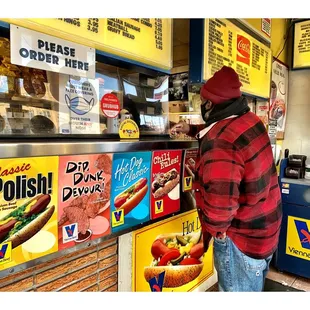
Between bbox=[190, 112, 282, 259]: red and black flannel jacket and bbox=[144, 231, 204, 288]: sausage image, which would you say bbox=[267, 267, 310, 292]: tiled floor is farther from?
bbox=[190, 112, 282, 259]: red and black flannel jacket

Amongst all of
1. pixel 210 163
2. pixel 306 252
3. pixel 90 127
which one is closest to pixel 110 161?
pixel 90 127

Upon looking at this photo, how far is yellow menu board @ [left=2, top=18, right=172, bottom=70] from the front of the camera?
4.18 ft

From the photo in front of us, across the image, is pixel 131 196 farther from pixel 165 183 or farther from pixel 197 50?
pixel 197 50

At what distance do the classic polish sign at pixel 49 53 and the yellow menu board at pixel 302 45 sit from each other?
2918mm

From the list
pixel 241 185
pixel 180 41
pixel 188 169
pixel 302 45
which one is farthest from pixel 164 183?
pixel 302 45

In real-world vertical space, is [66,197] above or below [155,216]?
above

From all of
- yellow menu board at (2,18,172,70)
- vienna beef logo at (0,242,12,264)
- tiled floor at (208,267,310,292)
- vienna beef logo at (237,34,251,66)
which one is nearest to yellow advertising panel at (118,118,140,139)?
yellow menu board at (2,18,172,70)

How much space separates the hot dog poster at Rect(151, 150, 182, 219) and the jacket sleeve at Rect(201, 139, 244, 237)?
42cm

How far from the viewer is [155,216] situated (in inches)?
71.4

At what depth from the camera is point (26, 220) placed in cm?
116

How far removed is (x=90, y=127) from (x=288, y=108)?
10.1 feet

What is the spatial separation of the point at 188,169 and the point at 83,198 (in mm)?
898

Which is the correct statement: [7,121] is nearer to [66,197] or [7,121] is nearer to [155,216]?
[66,197]

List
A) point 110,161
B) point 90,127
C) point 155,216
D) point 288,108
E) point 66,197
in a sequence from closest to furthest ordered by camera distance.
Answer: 1. point 66,197
2. point 110,161
3. point 90,127
4. point 155,216
5. point 288,108
